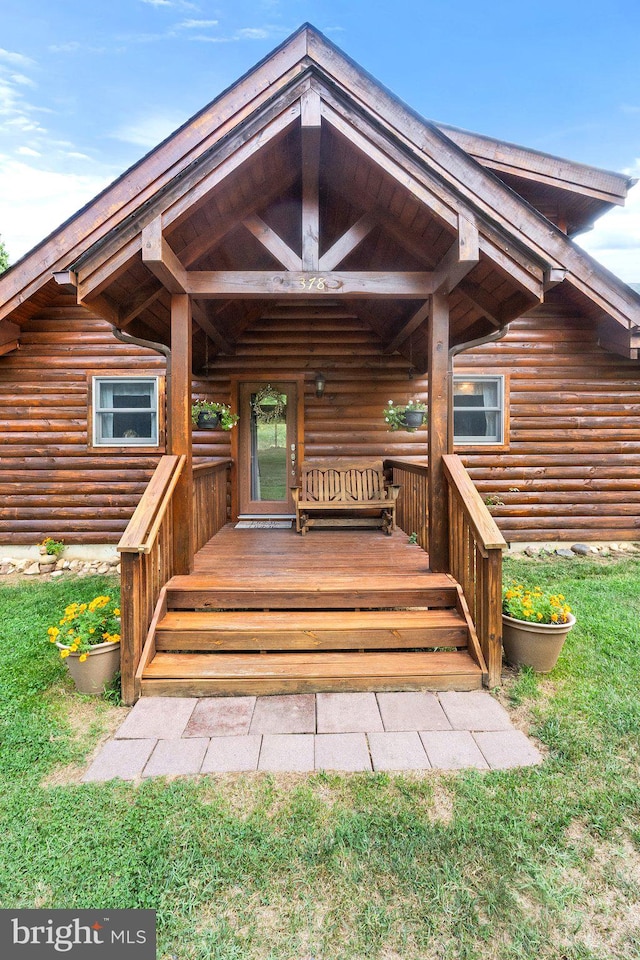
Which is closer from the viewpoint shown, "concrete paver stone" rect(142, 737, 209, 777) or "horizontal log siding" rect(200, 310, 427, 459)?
"concrete paver stone" rect(142, 737, 209, 777)

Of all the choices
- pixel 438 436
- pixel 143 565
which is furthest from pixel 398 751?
pixel 438 436

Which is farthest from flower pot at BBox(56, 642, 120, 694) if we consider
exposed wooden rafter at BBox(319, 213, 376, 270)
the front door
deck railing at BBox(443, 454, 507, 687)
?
the front door

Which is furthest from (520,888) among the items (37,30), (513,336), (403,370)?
(37,30)

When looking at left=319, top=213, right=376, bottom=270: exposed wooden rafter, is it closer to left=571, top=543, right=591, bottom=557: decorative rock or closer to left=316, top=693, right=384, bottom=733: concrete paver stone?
left=316, top=693, right=384, bottom=733: concrete paver stone

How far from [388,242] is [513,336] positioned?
325cm

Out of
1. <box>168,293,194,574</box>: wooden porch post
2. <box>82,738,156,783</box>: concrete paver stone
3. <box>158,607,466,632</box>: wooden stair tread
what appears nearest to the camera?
<box>82,738,156,783</box>: concrete paver stone

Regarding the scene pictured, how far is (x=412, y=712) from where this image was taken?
295 centimetres

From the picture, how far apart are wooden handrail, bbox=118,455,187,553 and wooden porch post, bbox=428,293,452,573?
218cm

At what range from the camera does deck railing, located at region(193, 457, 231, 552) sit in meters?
5.08

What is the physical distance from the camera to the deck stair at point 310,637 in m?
3.21

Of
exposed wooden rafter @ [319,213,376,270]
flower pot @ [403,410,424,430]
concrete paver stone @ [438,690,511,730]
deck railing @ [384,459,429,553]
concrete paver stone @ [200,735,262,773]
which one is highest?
exposed wooden rafter @ [319,213,376,270]

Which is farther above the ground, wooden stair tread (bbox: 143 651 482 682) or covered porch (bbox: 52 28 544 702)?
covered porch (bbox: 52 28 544 702)

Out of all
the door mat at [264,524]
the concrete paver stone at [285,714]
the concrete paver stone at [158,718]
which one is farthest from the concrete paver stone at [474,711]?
the door mat at [264,524]

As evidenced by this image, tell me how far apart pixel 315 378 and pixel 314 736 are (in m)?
5.32
